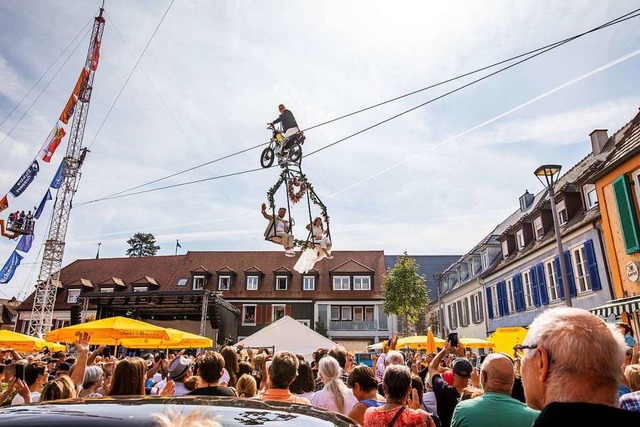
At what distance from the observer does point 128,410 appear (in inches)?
84.6

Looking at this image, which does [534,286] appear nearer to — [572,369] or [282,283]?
[572,369]

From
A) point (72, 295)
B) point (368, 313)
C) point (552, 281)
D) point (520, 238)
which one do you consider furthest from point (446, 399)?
point (72, 295)

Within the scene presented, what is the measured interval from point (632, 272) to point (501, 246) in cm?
1594

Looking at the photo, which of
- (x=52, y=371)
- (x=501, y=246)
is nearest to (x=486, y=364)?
(x=52, y=371)

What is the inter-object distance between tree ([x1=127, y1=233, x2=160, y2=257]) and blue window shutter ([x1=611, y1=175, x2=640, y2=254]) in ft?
218

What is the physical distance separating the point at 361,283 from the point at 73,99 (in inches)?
1131

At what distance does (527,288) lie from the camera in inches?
989

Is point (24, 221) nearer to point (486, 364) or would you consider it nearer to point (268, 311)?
point (268, 311)

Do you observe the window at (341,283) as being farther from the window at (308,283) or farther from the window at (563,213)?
the window at (563,213)

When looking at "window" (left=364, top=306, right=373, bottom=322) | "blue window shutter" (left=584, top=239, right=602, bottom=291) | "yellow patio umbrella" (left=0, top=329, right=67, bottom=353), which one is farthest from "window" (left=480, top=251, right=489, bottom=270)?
"yellow patio umbrella" (left=0, top=329, right=67, bottom=353)

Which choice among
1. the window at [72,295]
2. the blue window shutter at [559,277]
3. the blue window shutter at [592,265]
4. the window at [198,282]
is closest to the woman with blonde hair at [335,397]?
the blue window shutter at [592,265]

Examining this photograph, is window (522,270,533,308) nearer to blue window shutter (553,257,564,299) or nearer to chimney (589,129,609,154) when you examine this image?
blue window shutter (553,257,564,299)

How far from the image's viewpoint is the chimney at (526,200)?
107 ft

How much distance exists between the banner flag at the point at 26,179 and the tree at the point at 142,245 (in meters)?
42.6
